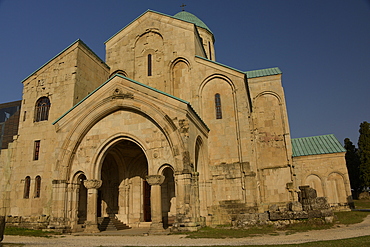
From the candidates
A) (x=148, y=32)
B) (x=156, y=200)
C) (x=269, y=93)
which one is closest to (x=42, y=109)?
(x=148, y=32)

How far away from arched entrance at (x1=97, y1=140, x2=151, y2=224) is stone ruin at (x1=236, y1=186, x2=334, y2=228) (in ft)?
22.8

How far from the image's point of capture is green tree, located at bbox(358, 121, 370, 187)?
34.5 meters

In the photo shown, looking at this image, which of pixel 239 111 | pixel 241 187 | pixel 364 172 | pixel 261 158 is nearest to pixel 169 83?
pixel 239 111

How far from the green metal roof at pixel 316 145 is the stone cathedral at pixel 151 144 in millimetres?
164

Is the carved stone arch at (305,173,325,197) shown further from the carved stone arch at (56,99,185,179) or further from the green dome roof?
the green dome roof

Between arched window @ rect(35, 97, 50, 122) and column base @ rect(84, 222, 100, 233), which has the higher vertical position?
arched window @ rect(35, 97, 50, 122)

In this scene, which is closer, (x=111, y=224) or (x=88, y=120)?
(x=88, y=120)

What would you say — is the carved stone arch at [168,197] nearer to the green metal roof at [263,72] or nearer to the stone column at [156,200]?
the stone column at [156,200]

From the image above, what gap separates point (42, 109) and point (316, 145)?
22558 mm

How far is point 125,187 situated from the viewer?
19297 millimetres

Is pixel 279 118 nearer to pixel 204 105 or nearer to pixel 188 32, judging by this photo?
pixel 204 105

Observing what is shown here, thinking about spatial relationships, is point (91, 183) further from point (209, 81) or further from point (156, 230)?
point (209, 81)

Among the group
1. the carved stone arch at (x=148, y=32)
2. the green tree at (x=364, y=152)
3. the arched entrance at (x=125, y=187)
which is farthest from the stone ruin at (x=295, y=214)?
the green tree at (x=364, y=152)

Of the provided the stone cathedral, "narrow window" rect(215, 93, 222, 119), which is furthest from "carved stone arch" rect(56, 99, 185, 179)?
"narrow window" rect(215, 93, 222, 119)
